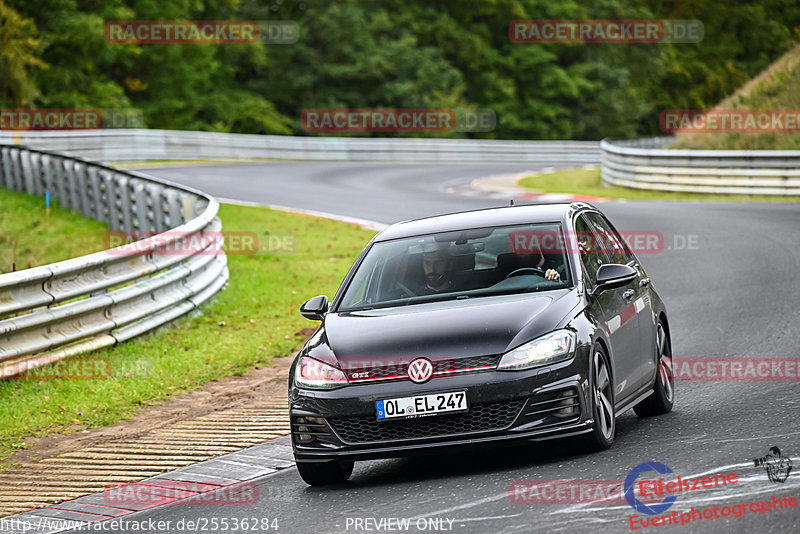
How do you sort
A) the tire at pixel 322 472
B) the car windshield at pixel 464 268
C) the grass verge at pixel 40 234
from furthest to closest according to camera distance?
the grass verge at pixel 40 234
the car windshield at pixel 464 268
the tire at pixel 322 472

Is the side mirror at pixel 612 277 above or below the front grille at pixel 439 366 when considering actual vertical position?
above

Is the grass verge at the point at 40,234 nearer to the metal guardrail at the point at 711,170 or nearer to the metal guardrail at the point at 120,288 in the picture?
the metal guardrail at the point at 120,288

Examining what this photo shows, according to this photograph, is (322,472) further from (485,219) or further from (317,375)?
(485,219)

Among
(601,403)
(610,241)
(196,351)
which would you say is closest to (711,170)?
(196,351)

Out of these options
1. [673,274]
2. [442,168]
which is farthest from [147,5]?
[673,274]

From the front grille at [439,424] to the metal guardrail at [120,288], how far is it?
433 centimetres

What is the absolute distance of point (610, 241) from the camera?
29.0ft

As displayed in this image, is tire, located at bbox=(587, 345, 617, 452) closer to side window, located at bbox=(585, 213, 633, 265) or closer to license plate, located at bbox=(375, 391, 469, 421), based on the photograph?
license plate, located at bbox=(375, 391, 469, 421)

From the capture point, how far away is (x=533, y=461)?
23.4 feet

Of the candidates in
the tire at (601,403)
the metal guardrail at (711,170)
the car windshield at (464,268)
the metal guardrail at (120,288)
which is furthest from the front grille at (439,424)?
the metal guardrail at (711,170)

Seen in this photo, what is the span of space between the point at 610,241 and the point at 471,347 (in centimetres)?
235

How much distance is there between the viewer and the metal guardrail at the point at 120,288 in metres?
10.4

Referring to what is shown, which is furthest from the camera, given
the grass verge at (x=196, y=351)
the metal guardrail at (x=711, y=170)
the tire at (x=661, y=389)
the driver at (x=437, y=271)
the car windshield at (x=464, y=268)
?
the metal guardrail at (x=711, y=170)

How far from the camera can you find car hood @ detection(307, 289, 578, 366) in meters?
6.89
